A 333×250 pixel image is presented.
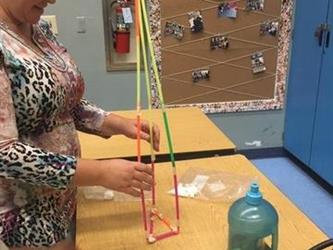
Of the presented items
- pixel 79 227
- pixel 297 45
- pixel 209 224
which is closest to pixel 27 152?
pixel 79 227

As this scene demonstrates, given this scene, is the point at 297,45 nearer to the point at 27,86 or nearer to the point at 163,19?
the point at 163,19

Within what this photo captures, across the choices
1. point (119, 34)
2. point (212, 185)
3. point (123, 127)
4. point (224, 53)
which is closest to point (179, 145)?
point (212, 185)

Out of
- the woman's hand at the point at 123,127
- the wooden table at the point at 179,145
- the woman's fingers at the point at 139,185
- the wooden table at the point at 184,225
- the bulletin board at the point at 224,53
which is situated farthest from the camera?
the bulletin board at the point at 224,53

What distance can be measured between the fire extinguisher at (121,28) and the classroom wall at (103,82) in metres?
0.11

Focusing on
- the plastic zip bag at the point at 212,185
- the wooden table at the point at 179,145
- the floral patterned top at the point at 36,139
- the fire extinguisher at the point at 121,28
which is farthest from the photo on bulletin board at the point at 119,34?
the floral patterned top at the point at 36,139

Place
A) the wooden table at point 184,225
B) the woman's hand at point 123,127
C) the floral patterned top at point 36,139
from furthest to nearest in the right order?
1. the woman's hand at point 123,127
2. the wooden table at point 184,225
3. the floral patterned top at point 36,139

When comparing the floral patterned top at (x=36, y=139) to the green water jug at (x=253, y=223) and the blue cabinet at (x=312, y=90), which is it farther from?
the blue cabinet at (x=312, y=90)

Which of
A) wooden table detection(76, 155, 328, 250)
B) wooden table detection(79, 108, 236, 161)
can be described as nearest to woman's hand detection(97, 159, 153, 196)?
wooden table detection(76, 155, 328, 250)

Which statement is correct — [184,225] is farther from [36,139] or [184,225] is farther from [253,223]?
[36,139]

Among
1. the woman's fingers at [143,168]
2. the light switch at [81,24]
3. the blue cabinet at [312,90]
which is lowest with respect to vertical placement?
the blue cabinet at [312,90]

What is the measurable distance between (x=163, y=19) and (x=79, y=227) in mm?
2273

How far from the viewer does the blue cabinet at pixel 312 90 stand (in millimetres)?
3004

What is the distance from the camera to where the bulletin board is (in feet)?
10.5

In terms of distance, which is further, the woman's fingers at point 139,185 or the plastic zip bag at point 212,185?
the plastic zip bag at point 212,185
